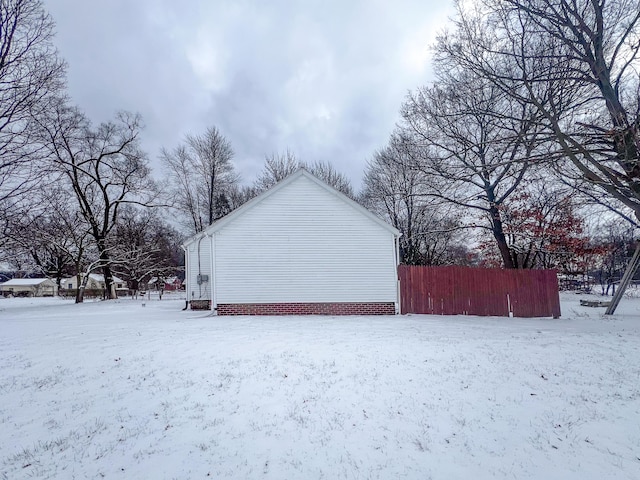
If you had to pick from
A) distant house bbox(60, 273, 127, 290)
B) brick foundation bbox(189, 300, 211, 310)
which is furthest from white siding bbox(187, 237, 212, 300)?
distant house bbox(60, 273, 127, 290)

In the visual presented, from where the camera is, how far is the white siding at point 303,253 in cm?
1328

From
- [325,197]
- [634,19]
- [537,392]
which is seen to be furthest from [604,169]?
[325,197]

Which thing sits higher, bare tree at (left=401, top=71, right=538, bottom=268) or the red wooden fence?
bare tree at (left=401, top=71, right=538, bottom=268)

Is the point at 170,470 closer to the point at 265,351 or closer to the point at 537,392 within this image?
the point at 265,351

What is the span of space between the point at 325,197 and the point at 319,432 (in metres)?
10.2

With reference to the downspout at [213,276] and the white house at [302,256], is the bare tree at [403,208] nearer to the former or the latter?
the white house at [302,256]

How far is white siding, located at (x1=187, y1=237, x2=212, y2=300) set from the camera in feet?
58.1

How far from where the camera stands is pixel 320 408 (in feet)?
15.8

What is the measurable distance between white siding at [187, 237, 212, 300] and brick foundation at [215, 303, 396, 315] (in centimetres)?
504

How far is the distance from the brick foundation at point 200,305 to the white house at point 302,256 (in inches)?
167

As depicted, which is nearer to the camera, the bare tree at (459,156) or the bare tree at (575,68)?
the bare tree at (575,68)

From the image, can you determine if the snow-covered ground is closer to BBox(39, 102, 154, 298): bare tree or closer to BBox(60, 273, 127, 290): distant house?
BBox(39, 102, 154, 298): bare tree

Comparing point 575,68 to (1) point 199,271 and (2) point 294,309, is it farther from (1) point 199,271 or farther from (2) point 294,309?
(1) point 199,271

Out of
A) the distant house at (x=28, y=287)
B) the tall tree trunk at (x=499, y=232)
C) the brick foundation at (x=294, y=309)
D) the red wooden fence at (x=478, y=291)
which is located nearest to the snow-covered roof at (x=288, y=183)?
the red wooden fence at (x=478, y=291)
